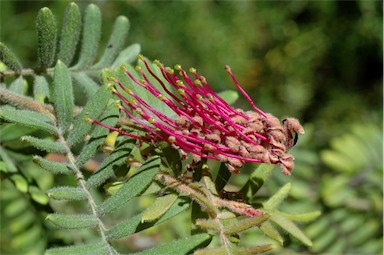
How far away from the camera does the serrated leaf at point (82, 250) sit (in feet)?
2.38

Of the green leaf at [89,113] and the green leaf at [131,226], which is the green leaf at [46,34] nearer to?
the green leaf at [89,113]

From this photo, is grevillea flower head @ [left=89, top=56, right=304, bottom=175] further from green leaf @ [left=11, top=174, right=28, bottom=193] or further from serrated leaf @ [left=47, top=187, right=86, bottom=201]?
green leaf @ [left=11, top=174, right=28, bottom=193]

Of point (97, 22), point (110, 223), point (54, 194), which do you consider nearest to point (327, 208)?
point (110, 223)

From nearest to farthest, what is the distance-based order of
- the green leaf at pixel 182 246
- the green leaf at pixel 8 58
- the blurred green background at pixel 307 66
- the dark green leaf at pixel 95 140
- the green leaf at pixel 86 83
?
the green leaf at pixel 182 246
the dark green leaf at pixel 95 140
the green leaf at pixel 8 58
the green leaf at pixel 86 83
the blurred green background at pixel 307 66

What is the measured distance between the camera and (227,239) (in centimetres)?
75

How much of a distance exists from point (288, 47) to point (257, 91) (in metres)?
0.20

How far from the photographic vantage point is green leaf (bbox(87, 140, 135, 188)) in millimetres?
806

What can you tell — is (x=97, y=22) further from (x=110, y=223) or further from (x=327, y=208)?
(x=327, y=208)

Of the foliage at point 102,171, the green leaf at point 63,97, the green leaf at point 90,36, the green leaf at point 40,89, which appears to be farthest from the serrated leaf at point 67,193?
the green leaf at point 90,36

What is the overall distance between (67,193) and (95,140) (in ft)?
0.28

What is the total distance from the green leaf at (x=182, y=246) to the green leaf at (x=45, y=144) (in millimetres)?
208

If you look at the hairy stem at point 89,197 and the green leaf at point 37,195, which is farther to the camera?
the green leaf at point 37,195

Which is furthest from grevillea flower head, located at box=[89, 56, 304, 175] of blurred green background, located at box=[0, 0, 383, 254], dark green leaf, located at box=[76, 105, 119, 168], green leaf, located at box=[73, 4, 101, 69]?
blurred green background, located at box=[0, 0, 383, 254]

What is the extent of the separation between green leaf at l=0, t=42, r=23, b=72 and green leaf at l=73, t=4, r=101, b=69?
0.43ft
